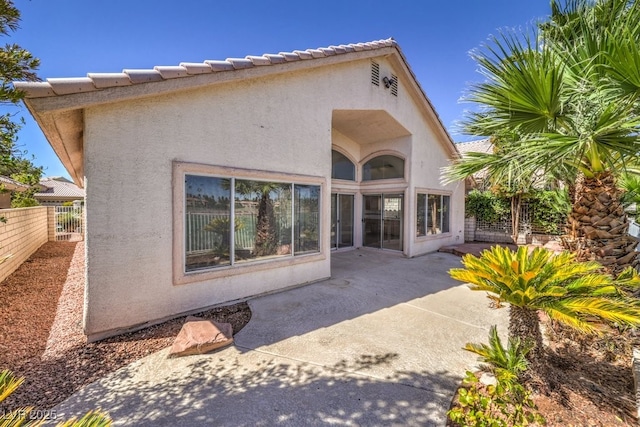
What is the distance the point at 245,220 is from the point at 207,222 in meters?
0.93

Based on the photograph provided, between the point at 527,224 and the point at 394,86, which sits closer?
the point at 394,86

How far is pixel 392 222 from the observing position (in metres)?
12.5

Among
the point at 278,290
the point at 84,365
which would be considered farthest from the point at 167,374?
Result: the point at 278,290

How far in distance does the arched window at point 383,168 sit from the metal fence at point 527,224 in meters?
7.77

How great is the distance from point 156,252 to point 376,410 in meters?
4.65

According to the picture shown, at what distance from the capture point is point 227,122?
6254 mm

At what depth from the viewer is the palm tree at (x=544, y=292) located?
305 centimetres

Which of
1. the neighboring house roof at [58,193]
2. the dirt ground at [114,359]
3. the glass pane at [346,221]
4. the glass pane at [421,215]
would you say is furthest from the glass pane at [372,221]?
the neighboring house roof at [58,193]

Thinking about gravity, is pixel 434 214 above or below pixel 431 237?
above

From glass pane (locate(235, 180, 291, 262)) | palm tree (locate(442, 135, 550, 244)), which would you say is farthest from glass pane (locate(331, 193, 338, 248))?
palm tree (locate(442, 135, 550, 244))

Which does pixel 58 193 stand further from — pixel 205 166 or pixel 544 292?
pixel 544 292

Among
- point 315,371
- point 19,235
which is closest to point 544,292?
point 315,371

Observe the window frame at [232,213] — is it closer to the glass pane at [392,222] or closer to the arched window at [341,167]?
the arched window at [341,167]

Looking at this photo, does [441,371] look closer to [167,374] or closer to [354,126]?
[167,374]
